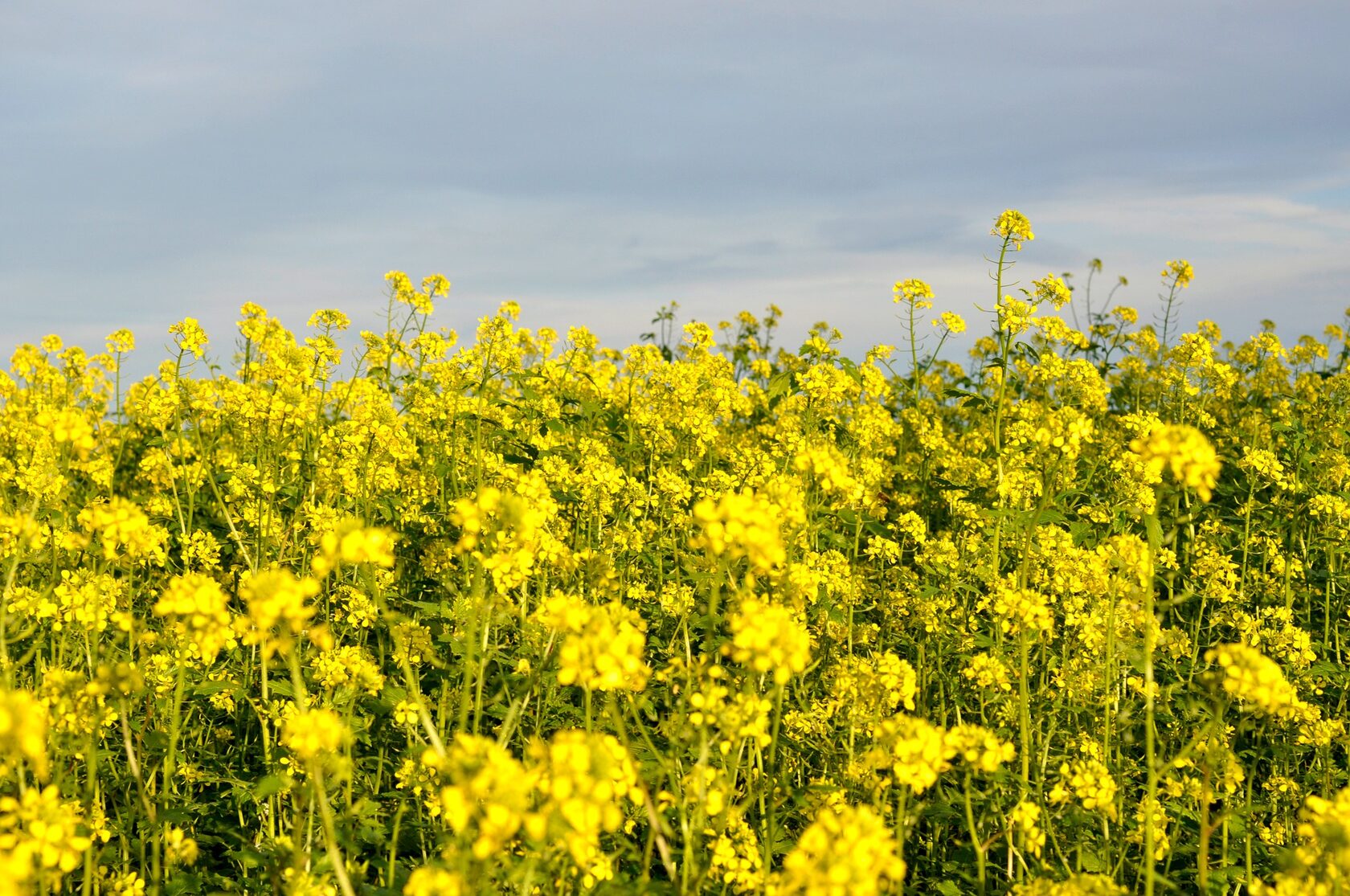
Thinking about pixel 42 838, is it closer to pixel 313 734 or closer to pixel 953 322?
pixel 313 734

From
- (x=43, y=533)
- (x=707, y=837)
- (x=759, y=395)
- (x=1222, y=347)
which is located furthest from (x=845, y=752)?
(x=1222, y=347)

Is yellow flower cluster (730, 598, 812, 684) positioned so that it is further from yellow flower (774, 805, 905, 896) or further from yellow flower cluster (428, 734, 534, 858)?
yellow flower cluster (428, 734, 534, 858)

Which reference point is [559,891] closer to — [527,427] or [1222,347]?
[527,427]

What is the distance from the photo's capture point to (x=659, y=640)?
5.39 meters

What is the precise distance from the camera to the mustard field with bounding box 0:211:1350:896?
9.90 ft

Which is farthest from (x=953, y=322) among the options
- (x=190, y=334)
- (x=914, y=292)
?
(x=190, y=334)

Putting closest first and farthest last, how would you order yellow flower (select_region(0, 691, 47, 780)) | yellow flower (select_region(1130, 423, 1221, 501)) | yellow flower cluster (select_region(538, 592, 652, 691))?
yellow flower (select_region(0, 691, 47, 780)) < yellow flower cluster (select_region(538, 592, 652, 691)) < yellow flower (select_region(1130, 423, 1221, 501))

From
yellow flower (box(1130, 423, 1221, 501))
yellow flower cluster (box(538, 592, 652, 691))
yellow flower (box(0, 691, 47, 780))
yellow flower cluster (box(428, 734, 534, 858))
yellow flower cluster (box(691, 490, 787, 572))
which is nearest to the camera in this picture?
yellow flower cluster (box(428, 734, 534, 858))

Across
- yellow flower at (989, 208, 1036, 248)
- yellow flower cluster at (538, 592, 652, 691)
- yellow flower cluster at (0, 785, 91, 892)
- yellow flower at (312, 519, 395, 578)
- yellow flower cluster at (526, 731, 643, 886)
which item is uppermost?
yellow flower at (989, 208, 1036, 248)

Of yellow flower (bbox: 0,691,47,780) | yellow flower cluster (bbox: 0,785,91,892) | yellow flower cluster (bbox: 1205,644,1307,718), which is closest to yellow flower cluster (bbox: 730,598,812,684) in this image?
yellow flower cluster (bbox: 1205,644,1307,718)

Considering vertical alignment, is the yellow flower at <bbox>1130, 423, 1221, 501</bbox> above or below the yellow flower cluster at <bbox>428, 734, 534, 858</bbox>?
above

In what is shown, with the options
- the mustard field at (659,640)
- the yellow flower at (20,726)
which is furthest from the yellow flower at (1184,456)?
the yellow flower at (20,726)

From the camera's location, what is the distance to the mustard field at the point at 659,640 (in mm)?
3018

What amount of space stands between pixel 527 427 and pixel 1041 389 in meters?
4.08
